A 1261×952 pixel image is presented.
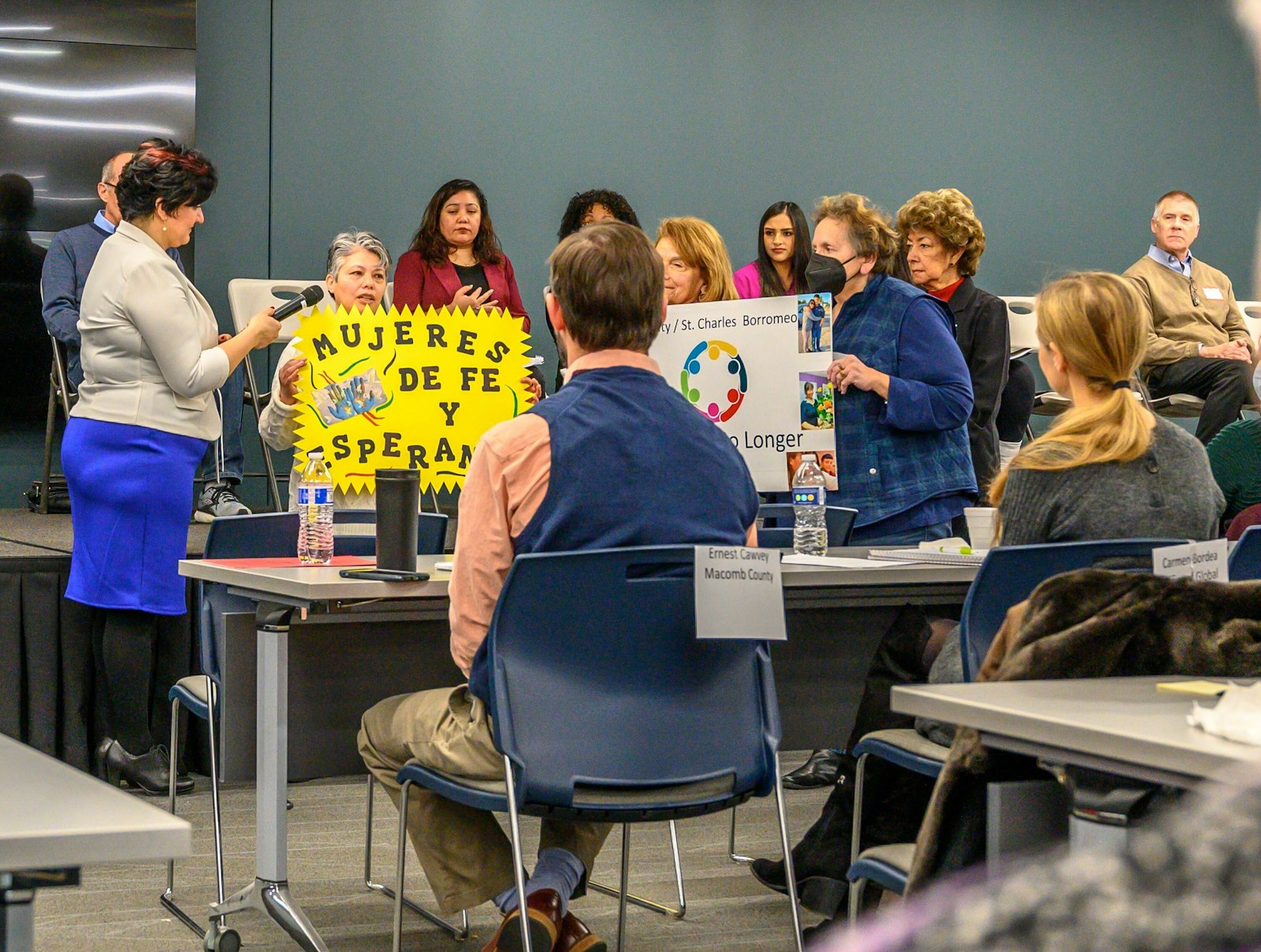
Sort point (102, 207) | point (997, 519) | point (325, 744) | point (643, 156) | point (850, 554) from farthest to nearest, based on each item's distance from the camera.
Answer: point (643, 156) → point (102, 207) → point (850, 554) → point (325, 744) → point (997, 519)

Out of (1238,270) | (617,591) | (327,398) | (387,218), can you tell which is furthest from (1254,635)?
(1238,270)

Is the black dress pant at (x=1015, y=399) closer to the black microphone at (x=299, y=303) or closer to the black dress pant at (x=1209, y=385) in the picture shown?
the black dress pant at (x=1209, y=385)

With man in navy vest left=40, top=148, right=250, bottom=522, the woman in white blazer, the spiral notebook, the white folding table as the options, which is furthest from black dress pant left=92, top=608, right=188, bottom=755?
the white folding table

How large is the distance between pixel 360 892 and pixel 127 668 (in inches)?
42.3

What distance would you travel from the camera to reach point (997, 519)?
238cm

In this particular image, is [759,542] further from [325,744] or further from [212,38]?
[212,38]

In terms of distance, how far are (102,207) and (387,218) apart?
1.46 metres

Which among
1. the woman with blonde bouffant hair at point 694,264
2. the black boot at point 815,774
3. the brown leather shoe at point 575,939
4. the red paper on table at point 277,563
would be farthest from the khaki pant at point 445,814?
the woman with blonde bouffant hair at point 694,264

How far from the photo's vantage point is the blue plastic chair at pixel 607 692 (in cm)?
192

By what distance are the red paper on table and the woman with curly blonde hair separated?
6.58 feet

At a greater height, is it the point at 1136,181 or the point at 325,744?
the point at 1136,181

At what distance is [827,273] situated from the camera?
11.6ft

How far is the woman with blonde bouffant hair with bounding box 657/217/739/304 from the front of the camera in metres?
3.97

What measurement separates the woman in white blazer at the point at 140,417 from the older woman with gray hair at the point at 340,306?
5.5 inches
